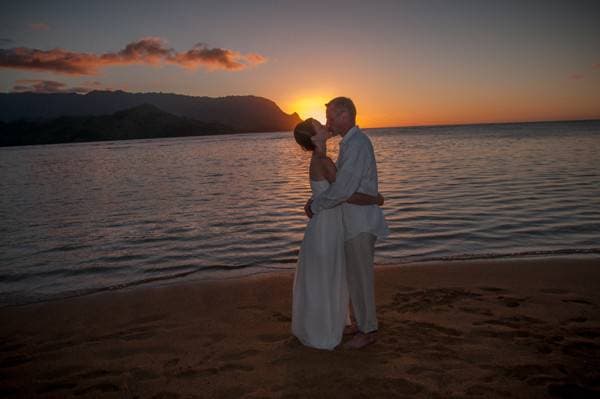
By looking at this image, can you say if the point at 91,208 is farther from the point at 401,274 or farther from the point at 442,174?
the point at 442,174

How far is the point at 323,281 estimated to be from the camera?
15.6ft

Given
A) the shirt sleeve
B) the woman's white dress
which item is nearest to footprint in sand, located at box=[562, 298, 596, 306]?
the woman's white dress

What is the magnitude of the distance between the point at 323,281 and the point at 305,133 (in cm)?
169

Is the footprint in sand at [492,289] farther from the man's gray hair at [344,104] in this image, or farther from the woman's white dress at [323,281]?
the man's gray hair at [344,104]

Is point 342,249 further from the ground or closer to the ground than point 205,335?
further from the ground

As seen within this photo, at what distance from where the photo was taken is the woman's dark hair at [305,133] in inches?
181

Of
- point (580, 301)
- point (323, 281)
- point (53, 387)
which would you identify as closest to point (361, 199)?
point (323, 281)

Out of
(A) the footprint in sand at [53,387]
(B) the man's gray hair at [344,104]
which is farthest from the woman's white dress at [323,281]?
(A) the footprint in sand at [53,387]

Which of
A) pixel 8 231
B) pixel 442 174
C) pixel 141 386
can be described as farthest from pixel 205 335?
pixel 442 174

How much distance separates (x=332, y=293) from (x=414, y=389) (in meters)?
1.36

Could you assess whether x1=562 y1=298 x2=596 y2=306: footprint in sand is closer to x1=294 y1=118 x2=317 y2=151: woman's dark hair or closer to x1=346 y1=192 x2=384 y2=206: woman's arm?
x1=346 y1=192 x2=384 y2=206: woman's arm

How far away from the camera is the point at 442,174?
911 inches

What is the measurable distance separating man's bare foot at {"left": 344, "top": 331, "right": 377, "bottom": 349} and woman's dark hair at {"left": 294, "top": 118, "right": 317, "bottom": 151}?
7.35 feet

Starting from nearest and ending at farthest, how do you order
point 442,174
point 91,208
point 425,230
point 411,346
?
point 411,346 → point 425,230 → point 91,208 → point 442,174
